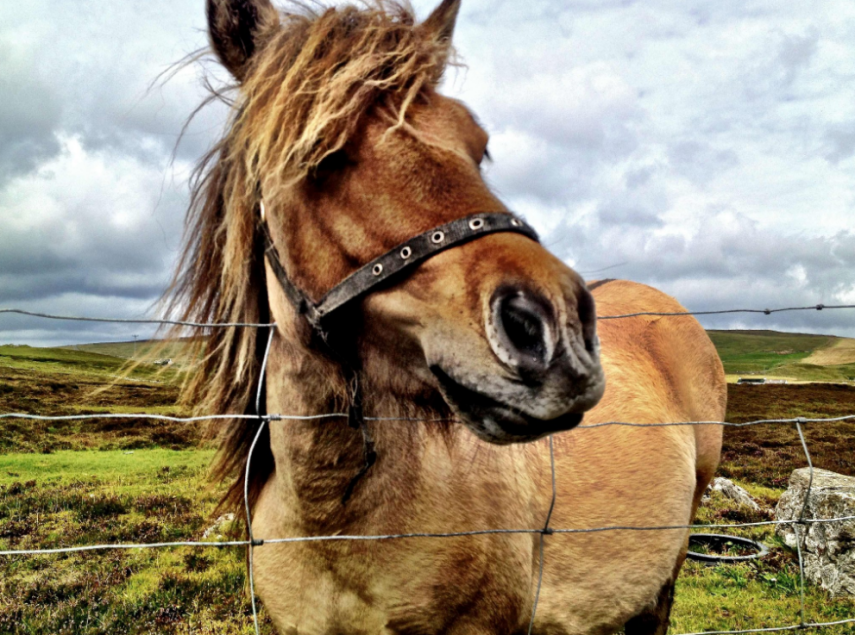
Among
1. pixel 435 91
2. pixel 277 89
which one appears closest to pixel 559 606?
pixel 435 91

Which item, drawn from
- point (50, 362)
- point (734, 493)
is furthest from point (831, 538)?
point (50, 362)

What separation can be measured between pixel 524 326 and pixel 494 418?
0.92 feet

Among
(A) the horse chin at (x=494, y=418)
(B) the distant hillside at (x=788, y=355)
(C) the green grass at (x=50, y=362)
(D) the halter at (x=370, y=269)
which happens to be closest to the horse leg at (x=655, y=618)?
(D) the halter at (x=370, y=269)

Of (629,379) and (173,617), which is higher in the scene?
(629,379)

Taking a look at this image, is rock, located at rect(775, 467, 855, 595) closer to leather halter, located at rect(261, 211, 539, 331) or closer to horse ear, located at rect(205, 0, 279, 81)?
leather halter, located at rect(261, 211, 539, 331)

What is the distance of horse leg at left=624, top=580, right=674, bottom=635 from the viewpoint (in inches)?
152

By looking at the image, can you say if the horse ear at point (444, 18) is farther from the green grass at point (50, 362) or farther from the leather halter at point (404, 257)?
the green grass at point (50, 362)

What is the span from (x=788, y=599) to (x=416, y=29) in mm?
7387

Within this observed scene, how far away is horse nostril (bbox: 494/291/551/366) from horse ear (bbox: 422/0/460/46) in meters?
1.61

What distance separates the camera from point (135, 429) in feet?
73.6

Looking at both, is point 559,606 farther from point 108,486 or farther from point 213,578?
point 108,486

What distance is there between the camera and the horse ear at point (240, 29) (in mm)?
2086

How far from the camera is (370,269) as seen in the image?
1.67 m

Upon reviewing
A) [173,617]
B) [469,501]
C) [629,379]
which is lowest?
[173,617]
